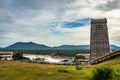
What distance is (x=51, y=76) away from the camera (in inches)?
1533

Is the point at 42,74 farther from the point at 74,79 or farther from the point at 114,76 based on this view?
the point at 114,76

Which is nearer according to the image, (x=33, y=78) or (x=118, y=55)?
(x=33, y=78)

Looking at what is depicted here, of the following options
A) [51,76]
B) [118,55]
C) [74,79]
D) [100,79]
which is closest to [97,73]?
[100,79]

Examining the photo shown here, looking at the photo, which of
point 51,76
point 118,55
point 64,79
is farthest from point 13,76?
point 118,55

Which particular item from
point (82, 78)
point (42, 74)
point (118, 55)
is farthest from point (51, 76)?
point (118, 55)

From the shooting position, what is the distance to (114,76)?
3212cm

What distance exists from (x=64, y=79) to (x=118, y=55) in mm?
30597

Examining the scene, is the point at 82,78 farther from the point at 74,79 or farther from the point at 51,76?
the point at 51,76

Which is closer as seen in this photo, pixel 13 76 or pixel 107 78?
pixel 107 78

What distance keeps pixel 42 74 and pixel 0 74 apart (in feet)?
21.1

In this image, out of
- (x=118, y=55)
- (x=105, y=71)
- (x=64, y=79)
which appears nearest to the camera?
(x=105, y=71)

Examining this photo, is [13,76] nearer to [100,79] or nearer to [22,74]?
[22,74]

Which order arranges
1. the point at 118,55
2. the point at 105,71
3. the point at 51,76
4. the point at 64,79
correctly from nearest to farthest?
the point at 105,71 < the point at 64,79 < the point at 51,76 < the point at 118,55

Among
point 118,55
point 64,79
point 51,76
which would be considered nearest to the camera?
point 64,79
